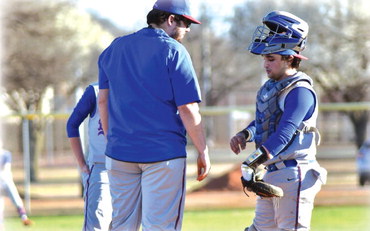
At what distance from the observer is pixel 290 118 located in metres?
4.01

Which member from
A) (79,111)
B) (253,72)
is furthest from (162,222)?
(253,72)

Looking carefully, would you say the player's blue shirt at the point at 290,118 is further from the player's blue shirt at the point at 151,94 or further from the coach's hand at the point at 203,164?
the player's blue shirt at the point at 151,94

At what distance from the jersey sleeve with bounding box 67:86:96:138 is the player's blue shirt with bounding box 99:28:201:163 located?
1009mm

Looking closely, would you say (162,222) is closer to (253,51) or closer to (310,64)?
(253,51)

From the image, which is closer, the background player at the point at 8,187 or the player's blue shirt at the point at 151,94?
the player's blue shirt at the point at 151,94

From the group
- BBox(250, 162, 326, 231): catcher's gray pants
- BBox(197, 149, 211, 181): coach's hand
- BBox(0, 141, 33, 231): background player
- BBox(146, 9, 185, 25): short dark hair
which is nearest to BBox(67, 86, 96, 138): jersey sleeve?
BBox(146, 9, 185, 25): short dark hair

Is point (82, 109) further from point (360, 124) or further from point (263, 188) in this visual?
point (360, 124)

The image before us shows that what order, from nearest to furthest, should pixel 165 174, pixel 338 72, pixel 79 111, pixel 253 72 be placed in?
1. pixel 165 174
2. pixel 79 111
3. pixel 338 72
4. pixel 253 72

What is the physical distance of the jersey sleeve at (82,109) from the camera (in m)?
5.18

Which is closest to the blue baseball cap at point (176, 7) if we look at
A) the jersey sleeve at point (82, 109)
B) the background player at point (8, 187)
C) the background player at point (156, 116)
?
the background player at point (156, 116)

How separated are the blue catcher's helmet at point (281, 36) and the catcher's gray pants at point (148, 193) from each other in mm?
858

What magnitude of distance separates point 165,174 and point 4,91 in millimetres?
20405

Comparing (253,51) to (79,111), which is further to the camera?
(79,111)

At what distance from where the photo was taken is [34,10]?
81.2 feet
